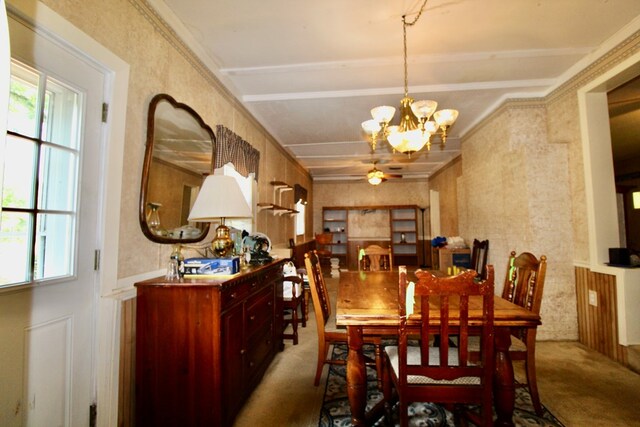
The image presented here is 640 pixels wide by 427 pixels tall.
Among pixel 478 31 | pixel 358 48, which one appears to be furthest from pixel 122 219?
pixel 478 31

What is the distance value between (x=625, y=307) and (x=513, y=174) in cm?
166

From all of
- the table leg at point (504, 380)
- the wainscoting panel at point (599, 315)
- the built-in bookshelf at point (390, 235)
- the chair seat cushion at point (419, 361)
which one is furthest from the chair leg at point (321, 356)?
the built-in bookshelf at point (390, 235)

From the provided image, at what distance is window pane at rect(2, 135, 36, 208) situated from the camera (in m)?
1.20

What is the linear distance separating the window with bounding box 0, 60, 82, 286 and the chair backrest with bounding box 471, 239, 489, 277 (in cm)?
441

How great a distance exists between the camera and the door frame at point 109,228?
155 cm

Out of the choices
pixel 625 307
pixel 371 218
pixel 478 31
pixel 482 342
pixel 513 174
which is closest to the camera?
pixel 482 342

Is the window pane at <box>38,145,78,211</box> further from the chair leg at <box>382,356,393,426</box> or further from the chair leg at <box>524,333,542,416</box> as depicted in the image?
the chair leg at <box>524,333,542,416</box>

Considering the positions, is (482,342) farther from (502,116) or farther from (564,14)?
(502,116)

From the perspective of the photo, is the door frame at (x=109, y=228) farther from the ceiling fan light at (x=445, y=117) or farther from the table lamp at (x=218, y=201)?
the ceiling fan light at (x=445, y=117)

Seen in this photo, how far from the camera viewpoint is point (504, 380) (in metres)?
1.62

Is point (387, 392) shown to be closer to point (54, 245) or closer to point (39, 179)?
point (54, 245)

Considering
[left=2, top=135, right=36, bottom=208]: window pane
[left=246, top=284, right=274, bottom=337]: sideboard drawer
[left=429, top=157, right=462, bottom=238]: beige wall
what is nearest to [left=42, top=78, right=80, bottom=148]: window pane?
[left=2, top=135, right=36, bottom=208]: window pane

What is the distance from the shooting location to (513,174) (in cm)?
351

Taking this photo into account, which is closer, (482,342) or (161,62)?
(482,342)
